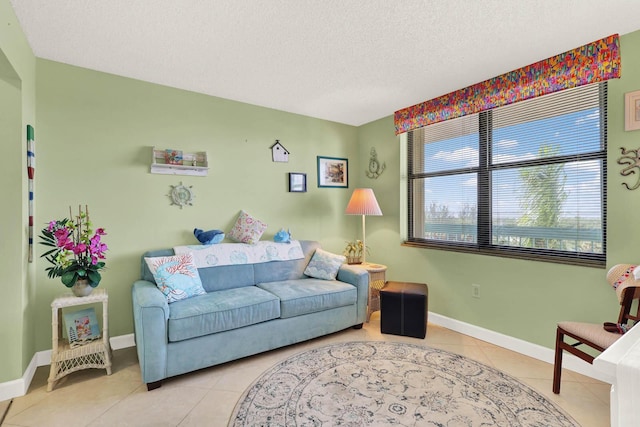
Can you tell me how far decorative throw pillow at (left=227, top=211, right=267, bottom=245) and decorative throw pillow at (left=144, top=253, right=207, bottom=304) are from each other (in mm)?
622

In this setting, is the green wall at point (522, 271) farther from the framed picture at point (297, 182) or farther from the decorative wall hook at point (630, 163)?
the framed picture at point (297, 182)

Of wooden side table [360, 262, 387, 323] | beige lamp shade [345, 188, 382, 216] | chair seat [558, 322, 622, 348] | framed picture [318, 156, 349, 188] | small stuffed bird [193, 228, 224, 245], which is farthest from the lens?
framed picture [318, 156, 349, 188]

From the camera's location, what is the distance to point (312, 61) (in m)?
2.47

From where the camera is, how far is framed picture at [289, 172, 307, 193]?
371 centimetres

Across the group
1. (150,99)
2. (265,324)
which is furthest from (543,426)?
(150,99)

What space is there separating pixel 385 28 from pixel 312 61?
67 cm

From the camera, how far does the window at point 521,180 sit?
2373 millimetres

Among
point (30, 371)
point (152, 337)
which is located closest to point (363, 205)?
point (152, 337)

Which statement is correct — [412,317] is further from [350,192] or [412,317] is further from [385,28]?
[385,28]

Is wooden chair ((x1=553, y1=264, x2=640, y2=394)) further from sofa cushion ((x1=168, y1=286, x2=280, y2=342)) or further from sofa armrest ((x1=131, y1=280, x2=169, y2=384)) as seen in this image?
sofa armrest ((x1=131, y1=280, x2=169, y2=384))

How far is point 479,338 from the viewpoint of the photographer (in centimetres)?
296

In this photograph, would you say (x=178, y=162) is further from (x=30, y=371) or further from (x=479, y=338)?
(x=479, y=338)

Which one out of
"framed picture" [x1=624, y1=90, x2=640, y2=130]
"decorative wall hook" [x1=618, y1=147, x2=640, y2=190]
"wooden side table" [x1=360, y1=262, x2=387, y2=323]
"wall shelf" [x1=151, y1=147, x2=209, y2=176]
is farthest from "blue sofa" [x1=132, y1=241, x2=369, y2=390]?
"framed picture" [x1=624, y1=90, x2=640, y2=130]

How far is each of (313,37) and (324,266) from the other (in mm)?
2172
